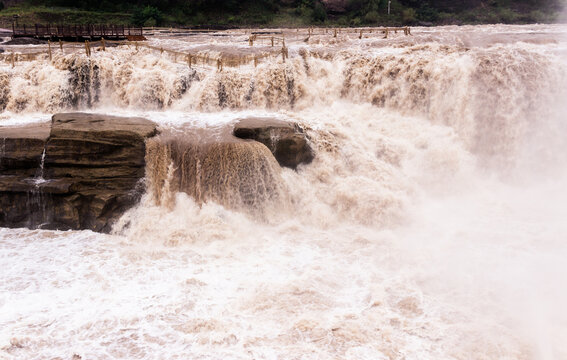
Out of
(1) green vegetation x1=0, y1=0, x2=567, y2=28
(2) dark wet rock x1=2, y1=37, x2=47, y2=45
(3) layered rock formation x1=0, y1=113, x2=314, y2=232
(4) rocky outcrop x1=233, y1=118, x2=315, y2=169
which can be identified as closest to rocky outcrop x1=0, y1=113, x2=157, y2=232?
(3) layered rock formation x1=0, y1=113, x2=314, y2=232

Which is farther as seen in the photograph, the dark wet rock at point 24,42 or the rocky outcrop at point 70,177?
the dark wet rock at point 24,42

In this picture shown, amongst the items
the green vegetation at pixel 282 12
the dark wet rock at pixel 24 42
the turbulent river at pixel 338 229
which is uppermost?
the green vegetation at pixel 282 12

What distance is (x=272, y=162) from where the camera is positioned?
9312 millimetres

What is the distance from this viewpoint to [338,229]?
877cm

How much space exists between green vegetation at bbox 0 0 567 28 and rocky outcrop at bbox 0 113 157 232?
22.1 m

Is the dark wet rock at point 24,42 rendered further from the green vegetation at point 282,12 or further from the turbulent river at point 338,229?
the green vegetation at point 282,12

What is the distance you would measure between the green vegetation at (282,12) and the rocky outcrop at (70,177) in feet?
72.4

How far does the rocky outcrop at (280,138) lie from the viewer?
960 centimetres

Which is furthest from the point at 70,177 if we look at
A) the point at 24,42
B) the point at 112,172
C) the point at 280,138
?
the point at 24,42

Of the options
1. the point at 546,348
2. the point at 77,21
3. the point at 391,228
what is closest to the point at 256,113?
the point at 391,228

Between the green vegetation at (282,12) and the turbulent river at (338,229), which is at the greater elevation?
the green vegetation at (282,12)

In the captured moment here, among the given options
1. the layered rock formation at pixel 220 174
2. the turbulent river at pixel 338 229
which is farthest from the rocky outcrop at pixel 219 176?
the turbulent river at pixel 338 229

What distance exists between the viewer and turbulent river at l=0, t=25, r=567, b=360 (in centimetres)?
559

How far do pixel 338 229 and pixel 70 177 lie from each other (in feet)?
17.8
